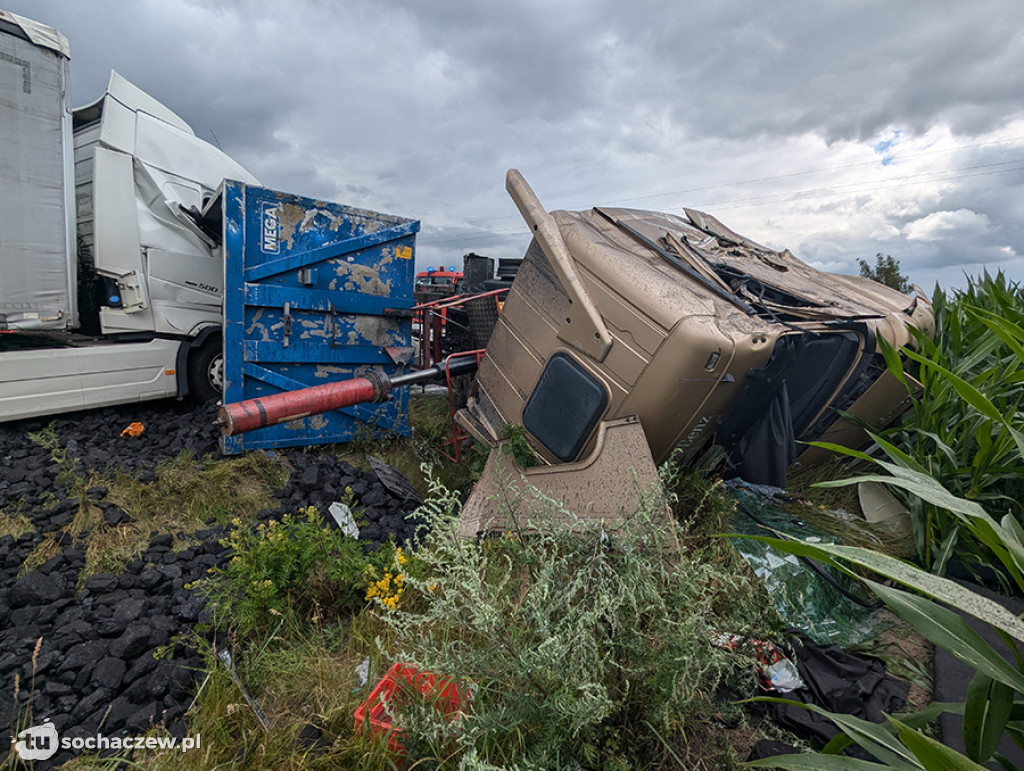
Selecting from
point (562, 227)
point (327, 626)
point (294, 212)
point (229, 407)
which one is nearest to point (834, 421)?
point (562, 227)

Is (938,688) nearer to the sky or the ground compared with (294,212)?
nearer to the ground

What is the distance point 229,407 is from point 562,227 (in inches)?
88.8

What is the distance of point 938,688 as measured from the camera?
1986 mm

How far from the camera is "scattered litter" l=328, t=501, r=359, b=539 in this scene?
3.11 metres

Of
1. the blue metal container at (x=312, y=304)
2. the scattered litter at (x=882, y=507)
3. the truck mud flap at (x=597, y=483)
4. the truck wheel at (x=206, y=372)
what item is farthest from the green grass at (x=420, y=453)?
the scattered litter at (x=882, y=507)

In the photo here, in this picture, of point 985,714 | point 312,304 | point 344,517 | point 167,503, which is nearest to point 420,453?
point 344,517

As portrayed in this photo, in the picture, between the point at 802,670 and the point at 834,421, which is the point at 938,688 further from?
the point at 834,421

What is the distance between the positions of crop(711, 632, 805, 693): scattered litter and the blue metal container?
3.07 meters

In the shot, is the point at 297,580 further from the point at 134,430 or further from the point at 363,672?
the point at 134,430

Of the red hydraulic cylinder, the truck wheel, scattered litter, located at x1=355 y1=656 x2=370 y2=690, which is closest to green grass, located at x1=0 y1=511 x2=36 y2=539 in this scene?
the red hydraulic cylinder

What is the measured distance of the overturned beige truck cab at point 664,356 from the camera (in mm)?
2535

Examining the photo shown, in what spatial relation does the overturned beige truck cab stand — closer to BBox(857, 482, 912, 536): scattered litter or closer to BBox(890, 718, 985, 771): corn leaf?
BBox(857, 482, 912, 536): scattered litter

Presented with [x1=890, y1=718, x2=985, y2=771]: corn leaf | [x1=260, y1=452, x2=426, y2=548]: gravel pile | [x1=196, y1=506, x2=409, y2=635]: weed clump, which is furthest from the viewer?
[x1=260, y1=452, x2=426, y2=548]: gravel pile

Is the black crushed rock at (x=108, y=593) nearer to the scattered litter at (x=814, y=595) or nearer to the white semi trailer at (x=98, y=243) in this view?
the white semi trailer at (x=98, y=243)
